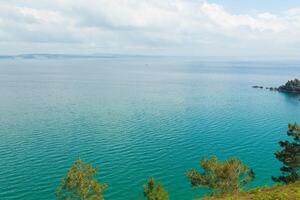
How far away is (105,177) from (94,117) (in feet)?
154

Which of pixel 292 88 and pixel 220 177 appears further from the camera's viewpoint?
pixel 292 88

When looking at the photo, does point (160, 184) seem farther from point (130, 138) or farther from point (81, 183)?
point (130, 138)

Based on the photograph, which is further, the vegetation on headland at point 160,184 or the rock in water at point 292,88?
the rock in water at point 292,88

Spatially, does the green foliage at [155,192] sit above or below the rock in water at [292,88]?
below

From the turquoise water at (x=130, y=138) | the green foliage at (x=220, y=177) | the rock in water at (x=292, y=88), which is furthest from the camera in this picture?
the rock in water at (x=292, y=88)

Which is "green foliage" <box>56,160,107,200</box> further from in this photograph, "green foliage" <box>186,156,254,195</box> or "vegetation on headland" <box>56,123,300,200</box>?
"green foliage" <box>186,156,254,195</box>

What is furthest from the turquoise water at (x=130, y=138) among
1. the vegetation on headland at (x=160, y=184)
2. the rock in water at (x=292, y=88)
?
the rock in water at (x=292, y=88)

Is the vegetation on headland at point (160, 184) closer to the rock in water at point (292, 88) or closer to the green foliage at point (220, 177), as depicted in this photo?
the green foliage at point (220, 177)

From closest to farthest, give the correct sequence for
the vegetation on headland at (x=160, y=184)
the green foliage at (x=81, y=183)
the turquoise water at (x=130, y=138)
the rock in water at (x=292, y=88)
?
1. the green foliage at (x=81, y=183)
2. the vegetation on headland at (x=160, y=184)
3. the turquoise water at (x=130, y=138)
4. the rock in water at (x=292, y=88)

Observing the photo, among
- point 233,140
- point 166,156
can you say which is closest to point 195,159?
point 166,156

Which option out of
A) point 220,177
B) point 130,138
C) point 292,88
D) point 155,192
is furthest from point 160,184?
point 292,88

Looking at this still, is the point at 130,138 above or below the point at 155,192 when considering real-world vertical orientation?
below

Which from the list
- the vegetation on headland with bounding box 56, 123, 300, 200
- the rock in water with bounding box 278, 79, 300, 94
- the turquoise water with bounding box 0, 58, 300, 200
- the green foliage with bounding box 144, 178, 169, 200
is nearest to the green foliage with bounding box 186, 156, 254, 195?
the vegetation on headland with bounding box 56, 123, 300, 200

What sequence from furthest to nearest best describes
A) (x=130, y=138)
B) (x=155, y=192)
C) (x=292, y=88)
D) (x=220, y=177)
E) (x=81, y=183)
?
(x=292, y=88) → (x=130, y=138) → (x=220, y=177) → (x=155, y=192) → (x=81, y=183)
